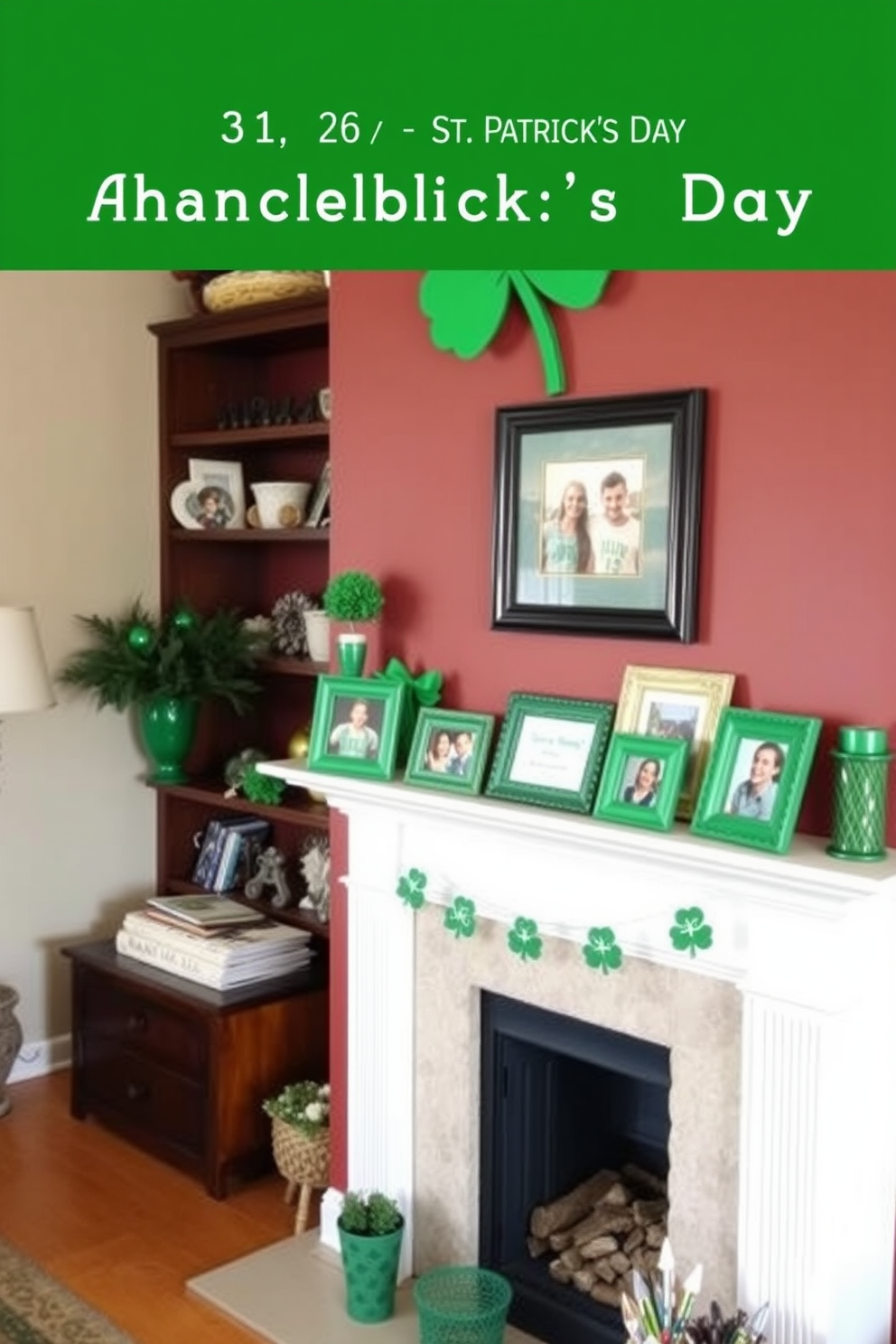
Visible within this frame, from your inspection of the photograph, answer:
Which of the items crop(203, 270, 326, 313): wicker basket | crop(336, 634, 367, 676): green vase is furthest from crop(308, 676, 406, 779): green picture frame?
crop(203, 270, 326, 313): wicker basket

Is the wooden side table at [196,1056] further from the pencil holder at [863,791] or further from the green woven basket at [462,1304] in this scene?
the pencil holder at [863,791]

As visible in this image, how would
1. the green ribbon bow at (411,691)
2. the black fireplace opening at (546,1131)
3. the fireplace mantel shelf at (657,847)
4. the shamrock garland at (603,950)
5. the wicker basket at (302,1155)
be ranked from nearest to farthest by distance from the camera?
the fireplace mantel shelf at (657,847) < the shamrock garland at (603,950) < the black fireplace opening at (546,1131) < the green ribbon bow at (411,691) < the wicker basket at (302,1155)

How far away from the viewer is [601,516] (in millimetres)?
2301

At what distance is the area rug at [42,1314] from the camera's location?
2.53 meters

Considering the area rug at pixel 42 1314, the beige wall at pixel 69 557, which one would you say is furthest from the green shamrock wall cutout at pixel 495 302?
the area rug at pixel 42 1314

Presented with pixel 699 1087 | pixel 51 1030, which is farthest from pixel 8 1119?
pixel 699 1087

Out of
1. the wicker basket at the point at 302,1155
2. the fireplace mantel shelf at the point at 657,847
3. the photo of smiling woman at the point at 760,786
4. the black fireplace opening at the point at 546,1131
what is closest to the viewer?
the fireplace mantel shelf at the point at 657,847

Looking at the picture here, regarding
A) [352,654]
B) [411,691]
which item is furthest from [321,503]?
[411,691]

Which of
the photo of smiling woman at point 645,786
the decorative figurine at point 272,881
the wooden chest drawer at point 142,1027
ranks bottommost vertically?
the wooden chest drawer at point 142,1027

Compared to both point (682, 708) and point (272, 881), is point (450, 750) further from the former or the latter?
point (272, 881)

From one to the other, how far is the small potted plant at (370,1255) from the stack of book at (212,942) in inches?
28.8

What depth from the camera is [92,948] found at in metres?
3.55

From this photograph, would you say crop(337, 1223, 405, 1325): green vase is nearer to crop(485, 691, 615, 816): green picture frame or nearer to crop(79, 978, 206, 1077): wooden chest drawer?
crop(79, 978, 206, 1077): wooden chest drawer

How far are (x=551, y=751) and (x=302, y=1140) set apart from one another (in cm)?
118
